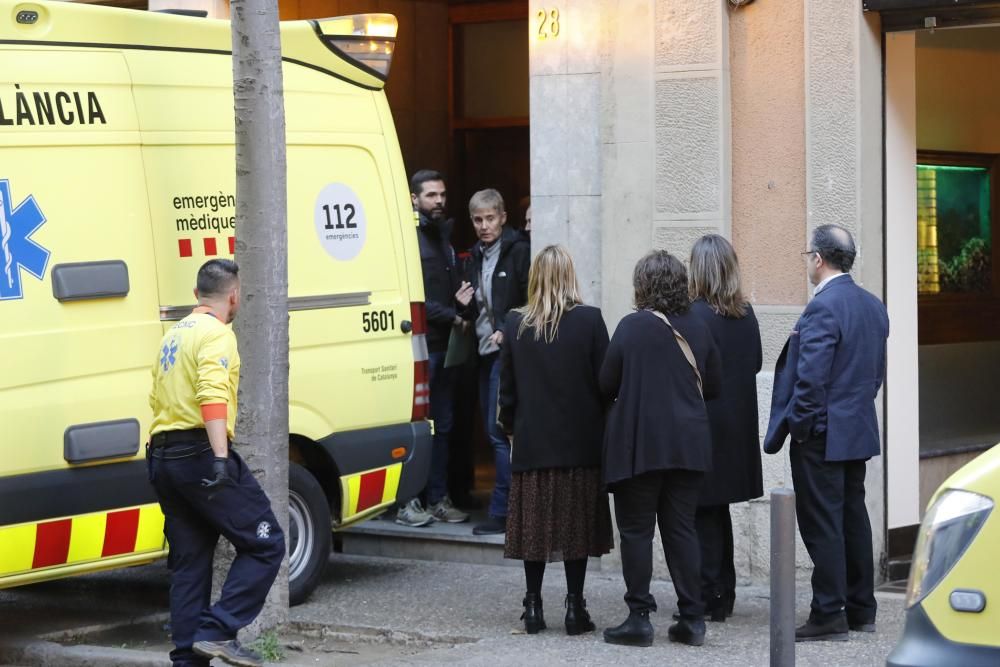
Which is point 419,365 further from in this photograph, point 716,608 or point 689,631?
point 689,631

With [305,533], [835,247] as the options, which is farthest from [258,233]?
[835,247]

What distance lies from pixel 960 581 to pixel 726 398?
364 cm

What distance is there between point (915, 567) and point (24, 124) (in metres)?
4.65

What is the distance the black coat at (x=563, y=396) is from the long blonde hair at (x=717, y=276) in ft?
1.83

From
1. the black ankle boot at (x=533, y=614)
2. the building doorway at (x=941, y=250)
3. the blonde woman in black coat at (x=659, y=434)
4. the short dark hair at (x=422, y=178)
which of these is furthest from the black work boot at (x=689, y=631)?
the short dark hair at (x=422, y=178)

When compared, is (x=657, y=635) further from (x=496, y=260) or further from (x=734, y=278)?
(x=496, y=260)

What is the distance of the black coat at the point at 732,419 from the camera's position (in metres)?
7.61

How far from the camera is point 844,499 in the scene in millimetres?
7426

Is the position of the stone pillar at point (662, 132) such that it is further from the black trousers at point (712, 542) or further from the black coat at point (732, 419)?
the black trousers at point (712, 542)

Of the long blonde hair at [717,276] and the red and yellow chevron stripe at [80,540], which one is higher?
the long blonde hair at [717,276]

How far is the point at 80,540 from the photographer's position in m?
7.30

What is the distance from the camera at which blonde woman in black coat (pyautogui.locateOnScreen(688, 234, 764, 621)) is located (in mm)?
7621

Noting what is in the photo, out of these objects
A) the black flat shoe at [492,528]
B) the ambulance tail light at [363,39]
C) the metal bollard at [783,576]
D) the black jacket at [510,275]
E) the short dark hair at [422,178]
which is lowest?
the black flat shoe at [492,528]

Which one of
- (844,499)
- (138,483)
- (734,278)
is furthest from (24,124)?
(844,499)
